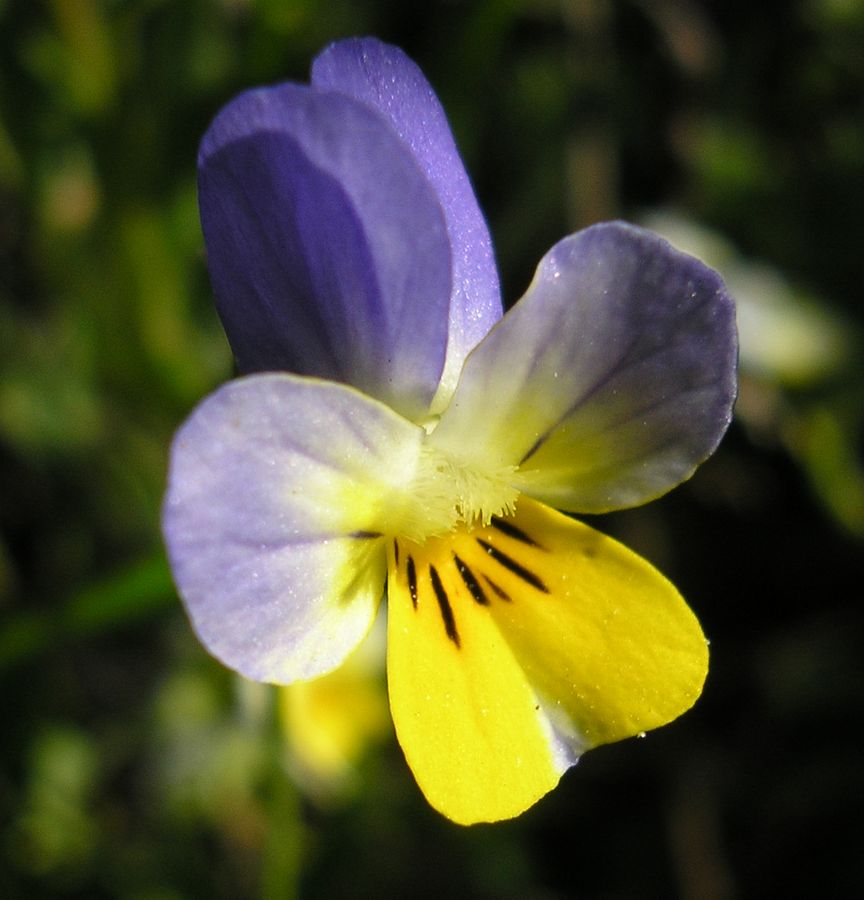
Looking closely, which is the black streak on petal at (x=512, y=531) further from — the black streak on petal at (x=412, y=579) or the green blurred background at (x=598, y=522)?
the green blurred background at (x=598, y=522)

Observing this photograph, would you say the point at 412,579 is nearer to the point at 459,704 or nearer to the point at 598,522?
the point at 459,704

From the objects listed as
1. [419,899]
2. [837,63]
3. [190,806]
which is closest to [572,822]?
[419,899]

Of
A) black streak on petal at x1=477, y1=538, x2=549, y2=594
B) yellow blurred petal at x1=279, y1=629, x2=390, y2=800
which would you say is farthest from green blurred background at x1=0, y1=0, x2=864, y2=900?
black streak on petal at x1=477, y1=538, x2=549, y2=594

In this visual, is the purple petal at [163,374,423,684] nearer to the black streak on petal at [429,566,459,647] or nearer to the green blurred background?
the black streak on petal at [429,566,459,647]

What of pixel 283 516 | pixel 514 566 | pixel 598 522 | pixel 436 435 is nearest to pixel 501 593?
pixel 514 566

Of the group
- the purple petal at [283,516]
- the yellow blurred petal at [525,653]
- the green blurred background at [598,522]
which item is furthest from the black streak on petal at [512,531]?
the green blurred background at [598,522]
